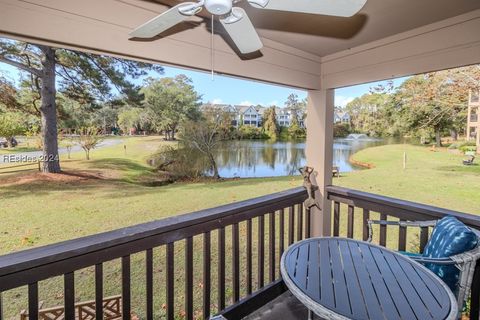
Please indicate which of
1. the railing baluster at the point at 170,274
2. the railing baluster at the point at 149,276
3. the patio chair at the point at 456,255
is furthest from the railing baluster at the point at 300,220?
the railing baluster at the point at 149,276

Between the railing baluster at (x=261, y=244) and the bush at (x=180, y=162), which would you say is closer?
the railing baluster at (x=261, y=244)

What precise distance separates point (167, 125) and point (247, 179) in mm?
2058

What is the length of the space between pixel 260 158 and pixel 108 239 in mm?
4033

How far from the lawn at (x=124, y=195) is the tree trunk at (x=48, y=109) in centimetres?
24

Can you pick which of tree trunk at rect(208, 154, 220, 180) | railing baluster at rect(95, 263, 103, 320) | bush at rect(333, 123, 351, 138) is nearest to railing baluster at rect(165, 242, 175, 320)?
railing baluster at rect(95, 263, 103, 320)

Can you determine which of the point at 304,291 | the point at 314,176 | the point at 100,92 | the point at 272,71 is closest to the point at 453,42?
the point at 272,71

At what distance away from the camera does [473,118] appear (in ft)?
10.2

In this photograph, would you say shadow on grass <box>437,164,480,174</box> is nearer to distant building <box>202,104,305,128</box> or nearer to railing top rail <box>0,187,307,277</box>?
distant building <box>202,104,305,128</box>

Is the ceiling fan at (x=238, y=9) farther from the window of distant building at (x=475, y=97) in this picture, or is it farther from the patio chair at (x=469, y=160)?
the patio chair at (x=469, y=160)

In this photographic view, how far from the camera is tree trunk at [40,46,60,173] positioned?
3.18 m

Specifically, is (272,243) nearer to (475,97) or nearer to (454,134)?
(454,134)

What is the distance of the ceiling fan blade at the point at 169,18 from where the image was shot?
1.07 m

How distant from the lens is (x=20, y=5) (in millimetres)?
1241

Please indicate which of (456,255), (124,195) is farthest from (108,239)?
(124,195)
